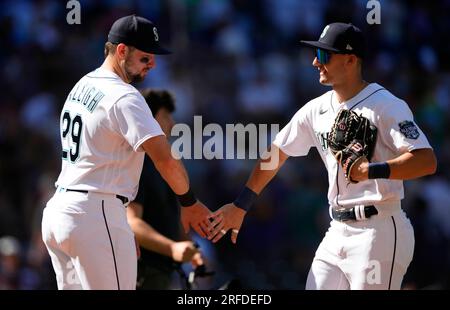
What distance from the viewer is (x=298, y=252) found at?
9969 millimetres

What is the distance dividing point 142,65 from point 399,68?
5.76 metres

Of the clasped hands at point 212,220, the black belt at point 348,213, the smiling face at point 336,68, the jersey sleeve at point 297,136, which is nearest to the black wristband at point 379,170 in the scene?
the black belt at point 348,213

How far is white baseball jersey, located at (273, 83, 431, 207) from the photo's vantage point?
17.5ft

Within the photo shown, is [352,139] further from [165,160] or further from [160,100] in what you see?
[160,100]

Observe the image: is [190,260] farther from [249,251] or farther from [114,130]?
[249,251]

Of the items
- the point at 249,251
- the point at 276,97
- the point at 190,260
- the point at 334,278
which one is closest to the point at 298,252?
the point at 249,251

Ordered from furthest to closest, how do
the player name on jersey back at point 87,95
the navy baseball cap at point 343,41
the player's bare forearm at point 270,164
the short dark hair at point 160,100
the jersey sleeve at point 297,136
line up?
1. the short dark hair at point 160,100
2. the player's bare forearm at point 270,164
3. the jersey sleeve at point 297,136
4. the navy baseball cap at point 343,41
5. the player name on jersey back at point 87,95

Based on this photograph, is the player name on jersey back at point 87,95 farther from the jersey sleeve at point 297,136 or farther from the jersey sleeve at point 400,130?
the jersey sleeve at point 400,130

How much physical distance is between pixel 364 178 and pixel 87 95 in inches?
60.9

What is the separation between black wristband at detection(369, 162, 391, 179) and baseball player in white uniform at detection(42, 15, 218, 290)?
Answer: 1014 mm

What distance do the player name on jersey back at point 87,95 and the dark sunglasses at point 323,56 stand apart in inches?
50.5

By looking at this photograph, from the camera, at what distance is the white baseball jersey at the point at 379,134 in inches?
210

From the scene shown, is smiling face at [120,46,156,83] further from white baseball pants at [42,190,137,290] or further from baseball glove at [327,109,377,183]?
baseball glove at [327,109,377,183]

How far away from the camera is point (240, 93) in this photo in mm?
10688
